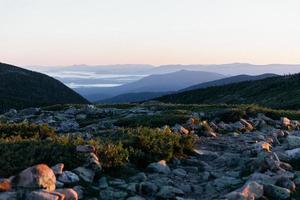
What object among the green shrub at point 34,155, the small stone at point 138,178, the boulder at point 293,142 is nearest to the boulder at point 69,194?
the green shrub at point 34,155

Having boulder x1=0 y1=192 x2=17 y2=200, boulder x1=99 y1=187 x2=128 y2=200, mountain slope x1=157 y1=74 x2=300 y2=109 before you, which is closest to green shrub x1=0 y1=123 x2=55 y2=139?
boulder x1=99 y1=187 x2=128 y2=200

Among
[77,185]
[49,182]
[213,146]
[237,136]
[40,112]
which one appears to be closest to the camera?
[49,182]

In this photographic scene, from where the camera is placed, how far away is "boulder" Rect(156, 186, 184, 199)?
1000 centimetres

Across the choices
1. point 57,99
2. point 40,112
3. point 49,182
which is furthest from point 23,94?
point 49,182

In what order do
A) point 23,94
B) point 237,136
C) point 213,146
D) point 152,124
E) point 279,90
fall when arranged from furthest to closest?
point 23,94, point 279,90, point 152,124, point 237,136, point 213,146

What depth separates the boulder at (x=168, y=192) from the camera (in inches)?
394

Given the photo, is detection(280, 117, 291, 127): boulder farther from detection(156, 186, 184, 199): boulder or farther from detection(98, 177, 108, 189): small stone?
detection(98, 177, 108, 189): small stone

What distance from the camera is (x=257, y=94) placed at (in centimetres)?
5953

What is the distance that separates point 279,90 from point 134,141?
45.4 m

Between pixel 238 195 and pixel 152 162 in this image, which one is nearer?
pixel 238 195

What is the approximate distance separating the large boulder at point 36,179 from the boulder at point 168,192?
1986mm

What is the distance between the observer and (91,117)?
27.5 m

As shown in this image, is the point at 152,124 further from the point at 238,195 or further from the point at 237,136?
the point at 238,195

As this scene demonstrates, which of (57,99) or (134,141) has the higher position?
(134,141)
